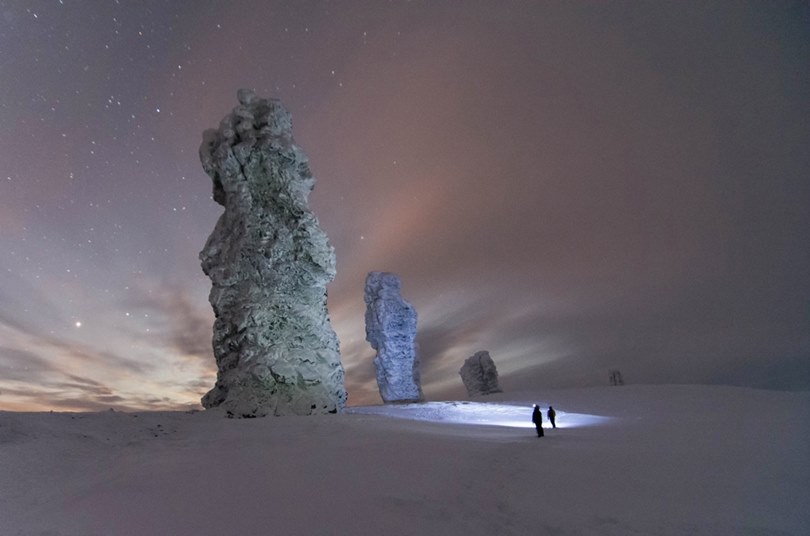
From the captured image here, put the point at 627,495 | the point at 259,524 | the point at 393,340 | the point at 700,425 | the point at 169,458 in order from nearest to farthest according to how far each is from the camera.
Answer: the point at 259,524
the point at 627,495
the point at 169,458
the point at 700,425
the point at 393,340

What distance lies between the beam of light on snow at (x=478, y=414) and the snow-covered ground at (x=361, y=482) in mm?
8602

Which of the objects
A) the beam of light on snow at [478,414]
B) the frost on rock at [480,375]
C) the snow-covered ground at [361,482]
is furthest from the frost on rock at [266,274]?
the frost on rock at [480,375]

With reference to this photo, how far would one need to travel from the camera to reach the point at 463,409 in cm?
2516

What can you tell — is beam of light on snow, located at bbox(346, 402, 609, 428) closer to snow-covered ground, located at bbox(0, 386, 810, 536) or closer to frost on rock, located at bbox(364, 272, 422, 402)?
snow-covered ground, located at bbox(0, 386, 810, 536)

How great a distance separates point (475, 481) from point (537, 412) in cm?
859

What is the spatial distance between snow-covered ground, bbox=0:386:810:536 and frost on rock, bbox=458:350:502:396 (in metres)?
36.7

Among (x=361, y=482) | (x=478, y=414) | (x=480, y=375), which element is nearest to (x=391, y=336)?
(x=480, y=375)

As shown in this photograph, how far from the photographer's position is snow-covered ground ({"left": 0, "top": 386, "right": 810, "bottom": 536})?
5.26 m

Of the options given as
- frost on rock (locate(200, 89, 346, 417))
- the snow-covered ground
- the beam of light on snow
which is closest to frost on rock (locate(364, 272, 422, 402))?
the beam of light on snow

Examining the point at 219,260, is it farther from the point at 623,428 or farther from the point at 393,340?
the point at 393,340

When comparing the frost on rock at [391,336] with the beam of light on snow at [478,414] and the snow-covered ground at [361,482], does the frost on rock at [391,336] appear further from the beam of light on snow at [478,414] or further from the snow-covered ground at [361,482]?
Answer: the snow-covered ground at [361,482]

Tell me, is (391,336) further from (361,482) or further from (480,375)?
(361,482)

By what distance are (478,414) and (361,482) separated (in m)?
18.7

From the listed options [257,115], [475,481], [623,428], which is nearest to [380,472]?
[475,481]
